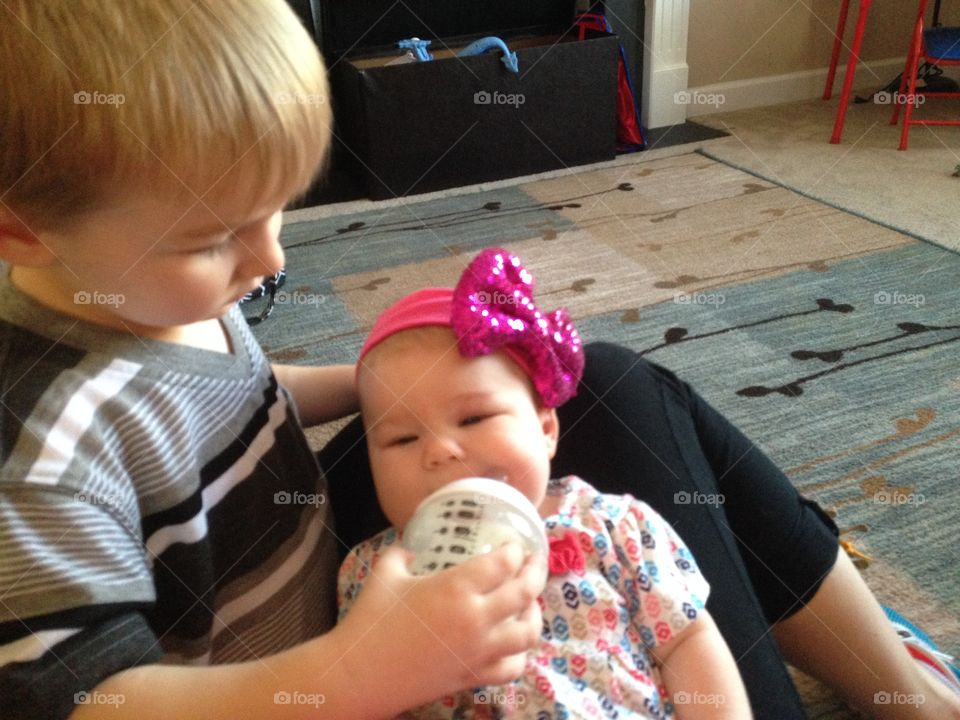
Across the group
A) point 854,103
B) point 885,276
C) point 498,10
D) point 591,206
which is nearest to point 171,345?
point 885,276

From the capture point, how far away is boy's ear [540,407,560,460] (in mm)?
781

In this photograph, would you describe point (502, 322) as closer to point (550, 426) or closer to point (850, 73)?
point (550, 426)

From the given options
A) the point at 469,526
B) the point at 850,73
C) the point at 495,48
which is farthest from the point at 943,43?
the point at 469,526

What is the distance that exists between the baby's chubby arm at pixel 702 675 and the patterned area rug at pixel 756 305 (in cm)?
39

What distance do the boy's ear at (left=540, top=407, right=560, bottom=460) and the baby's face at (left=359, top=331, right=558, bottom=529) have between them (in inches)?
0.7

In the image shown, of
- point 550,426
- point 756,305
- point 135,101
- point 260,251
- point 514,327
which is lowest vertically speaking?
point 756,305

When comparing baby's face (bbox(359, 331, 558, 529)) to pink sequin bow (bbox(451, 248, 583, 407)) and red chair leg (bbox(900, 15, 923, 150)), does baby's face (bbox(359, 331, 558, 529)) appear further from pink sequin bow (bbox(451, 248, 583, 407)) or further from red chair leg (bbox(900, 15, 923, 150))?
red chair leg (bbox(900, 15, 923, 150))

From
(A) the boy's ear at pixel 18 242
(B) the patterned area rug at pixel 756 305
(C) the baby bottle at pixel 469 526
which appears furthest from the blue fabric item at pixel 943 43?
(A) the boy's ear at pixel 18 242

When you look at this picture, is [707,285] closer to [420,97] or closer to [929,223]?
[929,223]

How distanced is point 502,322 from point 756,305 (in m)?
1.24

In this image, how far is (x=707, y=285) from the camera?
1.93 m

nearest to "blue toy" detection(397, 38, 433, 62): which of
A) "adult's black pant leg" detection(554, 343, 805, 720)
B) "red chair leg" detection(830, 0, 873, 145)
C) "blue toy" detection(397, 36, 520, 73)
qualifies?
"blue toy" detection(397, 36, 520, 73)

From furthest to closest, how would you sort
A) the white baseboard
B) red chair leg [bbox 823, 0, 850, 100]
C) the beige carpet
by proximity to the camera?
the white baseboard, red chair leg [bbox 823, 0, 850, 100], the beige carpet

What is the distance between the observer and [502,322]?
738 millimetres
